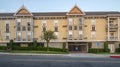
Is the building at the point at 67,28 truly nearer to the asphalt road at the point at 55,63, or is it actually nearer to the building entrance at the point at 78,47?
the building entrance at the point at 78,47

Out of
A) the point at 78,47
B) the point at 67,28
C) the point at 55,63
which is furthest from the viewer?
the point at 78,47

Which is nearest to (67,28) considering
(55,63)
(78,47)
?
(78,47)

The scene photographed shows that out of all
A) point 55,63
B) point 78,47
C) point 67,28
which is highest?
point 67,28

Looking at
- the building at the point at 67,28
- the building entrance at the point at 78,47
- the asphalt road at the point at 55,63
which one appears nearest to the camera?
the asphalt road at the point at 55,63

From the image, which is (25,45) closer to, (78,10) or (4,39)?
(4,39)

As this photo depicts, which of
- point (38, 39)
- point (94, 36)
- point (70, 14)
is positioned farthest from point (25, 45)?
point (94, 36)

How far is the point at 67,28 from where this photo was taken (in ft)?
216

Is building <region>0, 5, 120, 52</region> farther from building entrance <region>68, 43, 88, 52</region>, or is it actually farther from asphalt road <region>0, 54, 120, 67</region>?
asphalt road <region>0, 54, 120, 67</region>

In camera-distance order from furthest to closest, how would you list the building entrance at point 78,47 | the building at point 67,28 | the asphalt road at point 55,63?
the building entrance at point 78,47 < the building at point 67,28 < the asphalt road at point 55,63

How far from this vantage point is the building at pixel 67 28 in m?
65.1

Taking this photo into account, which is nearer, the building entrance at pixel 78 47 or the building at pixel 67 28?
the building at pixel 67 28

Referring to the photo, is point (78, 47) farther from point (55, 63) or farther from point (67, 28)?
point (55, 63)

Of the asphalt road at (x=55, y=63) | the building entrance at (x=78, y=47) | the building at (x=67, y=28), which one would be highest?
the building at (x=67, y=28)

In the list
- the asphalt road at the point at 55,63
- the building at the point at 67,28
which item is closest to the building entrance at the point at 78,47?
the building at the point at 67,28
